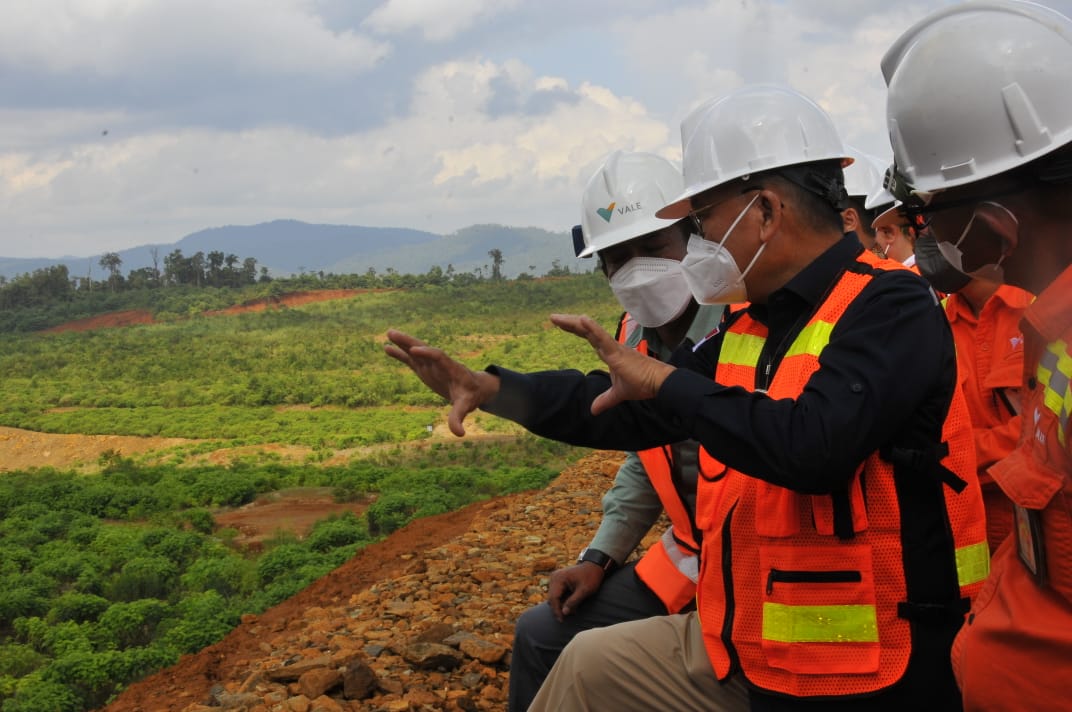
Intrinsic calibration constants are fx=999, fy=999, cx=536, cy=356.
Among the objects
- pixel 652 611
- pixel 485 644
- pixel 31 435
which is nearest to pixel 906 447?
pixel 652 611

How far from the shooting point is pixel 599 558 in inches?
114

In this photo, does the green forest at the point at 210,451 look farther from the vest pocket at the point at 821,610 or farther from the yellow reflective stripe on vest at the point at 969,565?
the yellow reflective stripe on vest at the point at 969,565

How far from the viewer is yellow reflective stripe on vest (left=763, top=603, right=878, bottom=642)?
5.71 ft

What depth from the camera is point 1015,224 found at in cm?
147

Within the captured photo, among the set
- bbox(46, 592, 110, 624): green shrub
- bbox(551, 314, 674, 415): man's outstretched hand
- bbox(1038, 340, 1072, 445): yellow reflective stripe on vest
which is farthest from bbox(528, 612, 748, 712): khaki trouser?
bbox(46, 592, 110, 624): green shrub

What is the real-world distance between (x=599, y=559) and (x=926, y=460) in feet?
4.33

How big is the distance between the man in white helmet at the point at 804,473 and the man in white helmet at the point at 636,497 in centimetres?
60

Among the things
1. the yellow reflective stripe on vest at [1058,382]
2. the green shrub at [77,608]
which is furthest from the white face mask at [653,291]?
the green shrub at [77,608]

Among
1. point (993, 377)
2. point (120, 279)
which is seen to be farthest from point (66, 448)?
point (120, 279)

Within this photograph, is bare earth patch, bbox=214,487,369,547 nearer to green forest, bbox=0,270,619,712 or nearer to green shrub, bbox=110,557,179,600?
green forest, bbox=0,270,619,712

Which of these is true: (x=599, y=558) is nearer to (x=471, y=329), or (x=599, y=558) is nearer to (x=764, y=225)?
(x=764, y=225)

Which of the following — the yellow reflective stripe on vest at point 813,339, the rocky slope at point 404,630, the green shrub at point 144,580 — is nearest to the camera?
the yellow reflective stripe on vest at point 813,339

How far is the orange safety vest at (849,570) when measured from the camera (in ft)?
5.71

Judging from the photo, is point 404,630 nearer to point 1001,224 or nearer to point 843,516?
point 843,516
